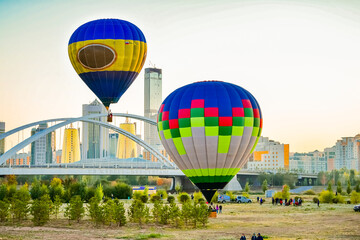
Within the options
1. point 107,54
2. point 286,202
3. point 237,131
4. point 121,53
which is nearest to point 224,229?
point 237,131

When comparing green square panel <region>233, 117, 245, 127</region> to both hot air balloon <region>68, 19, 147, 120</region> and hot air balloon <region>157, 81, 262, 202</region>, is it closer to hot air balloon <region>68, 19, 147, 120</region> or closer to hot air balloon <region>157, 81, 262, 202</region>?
hot air balloon <region>157, 81, 262, 202</region>

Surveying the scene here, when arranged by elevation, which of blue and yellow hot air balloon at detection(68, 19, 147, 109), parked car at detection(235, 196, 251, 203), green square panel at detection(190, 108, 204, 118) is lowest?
parked car at detection(235, 196, 251, 203)

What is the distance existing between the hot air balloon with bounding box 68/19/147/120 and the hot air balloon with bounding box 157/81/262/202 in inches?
358

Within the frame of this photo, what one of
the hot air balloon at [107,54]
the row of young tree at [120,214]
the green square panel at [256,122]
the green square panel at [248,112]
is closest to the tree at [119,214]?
the row of young tree at [120,214]

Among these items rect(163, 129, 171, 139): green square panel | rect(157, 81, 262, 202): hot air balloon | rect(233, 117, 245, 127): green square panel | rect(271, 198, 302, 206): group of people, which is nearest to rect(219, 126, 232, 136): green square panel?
rect(157, 81, 262, 202): hot air balloon

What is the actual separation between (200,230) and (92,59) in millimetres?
19516

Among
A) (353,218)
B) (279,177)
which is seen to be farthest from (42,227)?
(279,177)

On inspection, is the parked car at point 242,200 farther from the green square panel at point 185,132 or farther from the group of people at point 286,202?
the green square panel at point 185,132

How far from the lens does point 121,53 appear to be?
51.4 m

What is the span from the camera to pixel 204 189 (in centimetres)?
4322

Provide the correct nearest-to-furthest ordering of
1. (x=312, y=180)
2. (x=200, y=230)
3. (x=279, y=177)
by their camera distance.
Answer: (x=200, y=230) < (x=279, y=177) < (x=312, y=180)

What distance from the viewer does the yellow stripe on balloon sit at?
168 feet

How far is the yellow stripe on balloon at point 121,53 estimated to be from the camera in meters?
51.2

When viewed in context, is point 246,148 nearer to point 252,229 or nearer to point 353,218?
point 252,229
